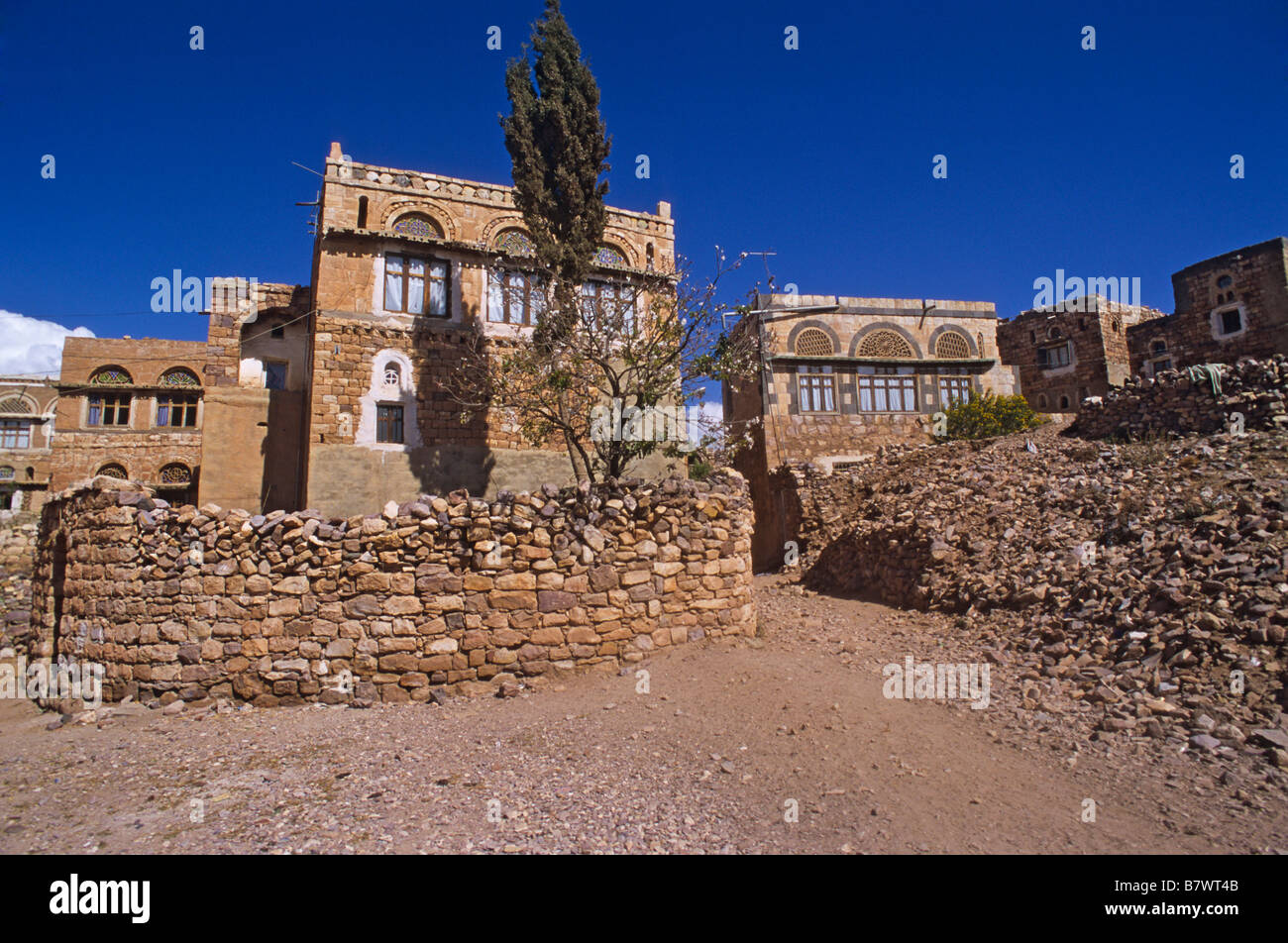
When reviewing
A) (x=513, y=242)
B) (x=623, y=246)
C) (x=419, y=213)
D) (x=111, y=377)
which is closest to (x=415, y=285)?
(x=419, y=213)

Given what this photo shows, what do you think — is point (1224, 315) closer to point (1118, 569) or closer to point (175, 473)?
point (1118, 569)

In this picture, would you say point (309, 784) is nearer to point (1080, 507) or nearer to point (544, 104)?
point (1080, 507)

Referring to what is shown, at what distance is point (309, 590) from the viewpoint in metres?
6.54

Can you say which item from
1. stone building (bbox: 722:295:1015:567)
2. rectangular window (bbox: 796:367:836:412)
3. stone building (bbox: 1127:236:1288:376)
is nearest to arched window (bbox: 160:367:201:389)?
stone building (bbox: 722:295:1015:567)

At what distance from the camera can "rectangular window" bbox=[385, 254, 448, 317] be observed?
583 inches

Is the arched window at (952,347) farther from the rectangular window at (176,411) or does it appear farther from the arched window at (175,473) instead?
the rectangular window at (176,411)

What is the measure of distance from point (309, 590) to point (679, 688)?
404 centimetres

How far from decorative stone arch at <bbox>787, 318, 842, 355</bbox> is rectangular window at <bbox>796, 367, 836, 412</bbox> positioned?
40.3 inches

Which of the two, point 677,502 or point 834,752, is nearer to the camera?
point 834,752

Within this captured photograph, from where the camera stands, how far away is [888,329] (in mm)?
24781

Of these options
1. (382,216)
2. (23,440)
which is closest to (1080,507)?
(382,216)

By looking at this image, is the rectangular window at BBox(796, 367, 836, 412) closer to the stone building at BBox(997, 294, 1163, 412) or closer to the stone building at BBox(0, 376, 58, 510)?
the stone building at BBox(997, 294, 1163, 412)

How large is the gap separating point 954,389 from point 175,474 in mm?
35994

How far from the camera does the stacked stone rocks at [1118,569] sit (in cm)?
531
